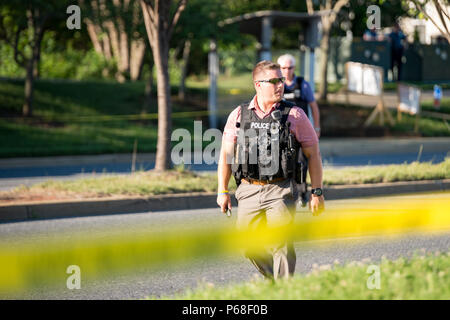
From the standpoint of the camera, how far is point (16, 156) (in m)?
16.5

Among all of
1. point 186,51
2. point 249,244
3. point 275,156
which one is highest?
point 186,51

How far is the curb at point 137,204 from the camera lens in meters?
9.88

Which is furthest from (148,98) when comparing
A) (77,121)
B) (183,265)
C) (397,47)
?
(183,265)

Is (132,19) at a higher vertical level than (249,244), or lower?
higher

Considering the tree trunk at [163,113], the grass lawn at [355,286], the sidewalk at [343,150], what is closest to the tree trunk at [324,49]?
the sidewalk at [343,150]

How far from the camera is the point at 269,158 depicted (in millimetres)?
5586

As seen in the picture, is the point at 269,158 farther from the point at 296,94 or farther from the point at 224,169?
the point at 296,94

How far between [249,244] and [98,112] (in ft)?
56.8

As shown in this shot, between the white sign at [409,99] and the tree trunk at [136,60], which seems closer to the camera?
the white sign at [409,99]

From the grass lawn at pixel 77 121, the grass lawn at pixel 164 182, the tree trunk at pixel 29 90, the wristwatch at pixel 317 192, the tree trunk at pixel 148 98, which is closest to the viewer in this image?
the wristwatch at pixel 317 192

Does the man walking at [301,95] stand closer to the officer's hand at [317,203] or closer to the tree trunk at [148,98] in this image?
the officer's hand at [317,203]

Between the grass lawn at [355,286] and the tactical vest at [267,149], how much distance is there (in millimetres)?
813

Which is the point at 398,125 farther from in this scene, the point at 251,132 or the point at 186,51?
the point at 251,132
